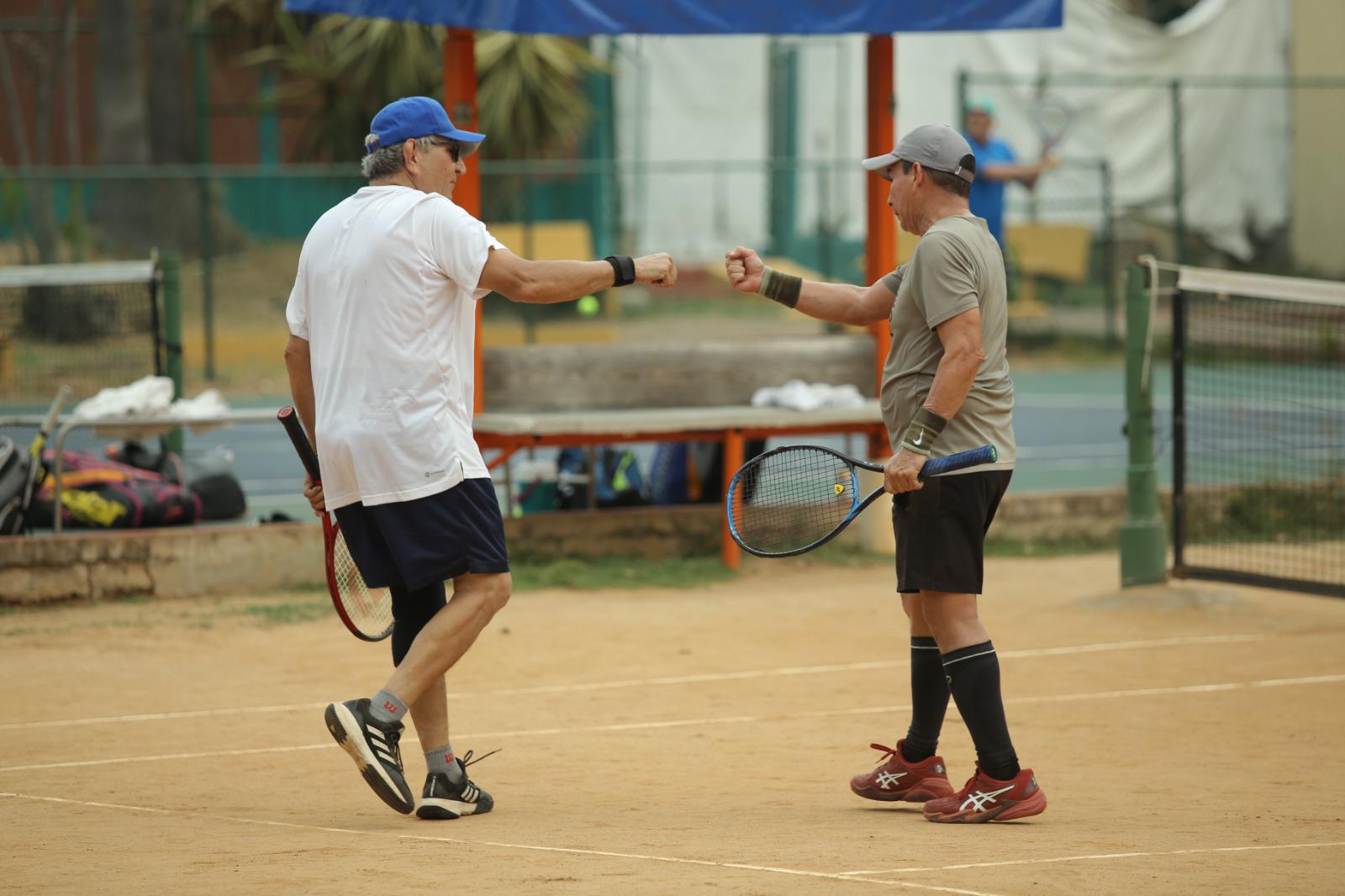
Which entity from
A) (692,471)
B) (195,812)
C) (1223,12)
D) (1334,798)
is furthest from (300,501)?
(1223,12)

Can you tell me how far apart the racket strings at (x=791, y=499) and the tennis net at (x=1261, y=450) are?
12.6 ft

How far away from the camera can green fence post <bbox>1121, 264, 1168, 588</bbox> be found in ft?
29.7

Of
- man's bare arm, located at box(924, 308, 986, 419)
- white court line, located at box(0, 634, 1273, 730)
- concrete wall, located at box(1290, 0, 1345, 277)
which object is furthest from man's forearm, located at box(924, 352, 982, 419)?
concrete wall, located at box(1290, 0, 1345, 277)

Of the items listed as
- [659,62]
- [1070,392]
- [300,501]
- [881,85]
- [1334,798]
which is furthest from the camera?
[659,62]

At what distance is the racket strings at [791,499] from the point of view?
5367 mm

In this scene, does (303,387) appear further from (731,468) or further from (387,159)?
(731,468)

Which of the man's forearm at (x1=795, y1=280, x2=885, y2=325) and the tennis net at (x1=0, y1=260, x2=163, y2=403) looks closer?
the man's forearm at (x1=795, y1=280, x2=885, y2=325)

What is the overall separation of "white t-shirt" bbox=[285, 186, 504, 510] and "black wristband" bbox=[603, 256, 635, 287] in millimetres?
417

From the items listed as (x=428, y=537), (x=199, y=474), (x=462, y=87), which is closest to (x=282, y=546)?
(x=199, y=474)

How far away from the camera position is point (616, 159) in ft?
80.3

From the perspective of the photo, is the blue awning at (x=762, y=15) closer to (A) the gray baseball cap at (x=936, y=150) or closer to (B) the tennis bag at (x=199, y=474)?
(B) the tennis bag at (x=199, y=474)

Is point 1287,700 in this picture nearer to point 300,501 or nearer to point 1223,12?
point 300,501

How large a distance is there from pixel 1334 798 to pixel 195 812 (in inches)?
140

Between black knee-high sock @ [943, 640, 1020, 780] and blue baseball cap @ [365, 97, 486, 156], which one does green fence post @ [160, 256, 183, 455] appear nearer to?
blue baseball cap @ [365, 97, 486, 156]
